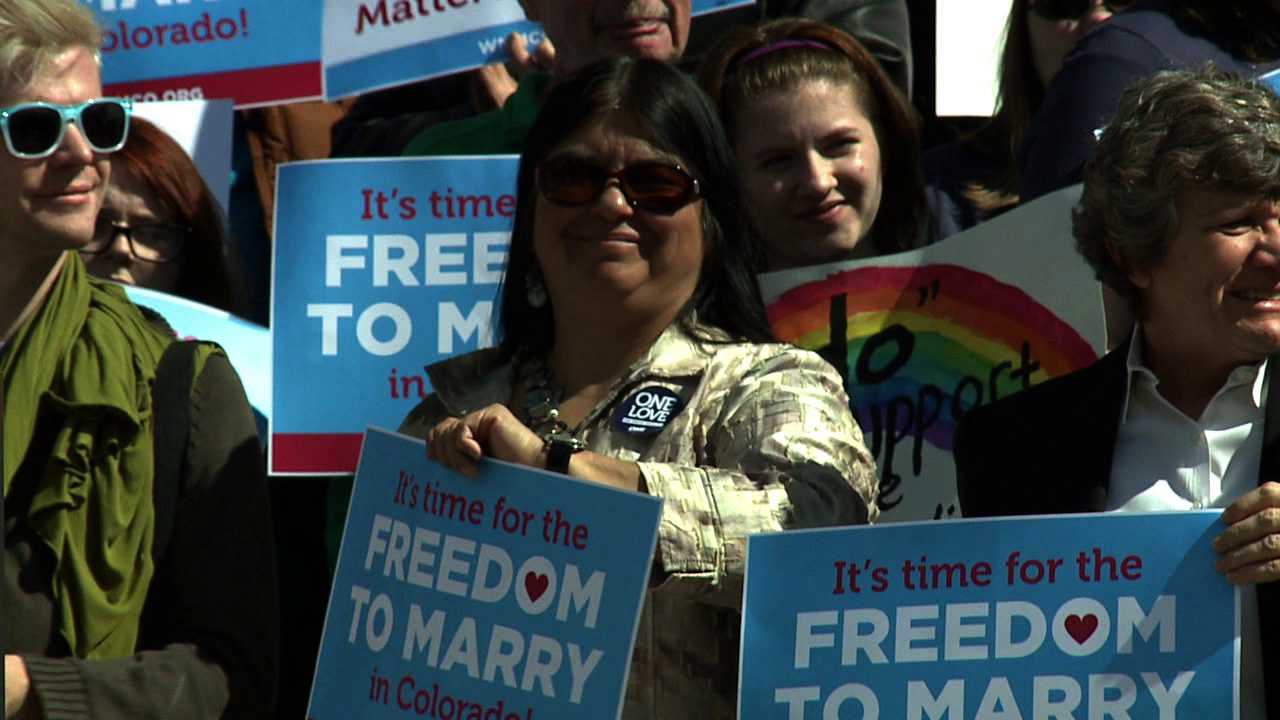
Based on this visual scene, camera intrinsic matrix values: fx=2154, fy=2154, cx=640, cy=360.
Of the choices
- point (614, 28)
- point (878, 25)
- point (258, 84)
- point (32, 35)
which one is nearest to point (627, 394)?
point (32, 35)

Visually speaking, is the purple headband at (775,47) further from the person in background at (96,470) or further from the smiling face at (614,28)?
the person in background at (96,470)

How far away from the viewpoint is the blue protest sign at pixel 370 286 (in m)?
4.96

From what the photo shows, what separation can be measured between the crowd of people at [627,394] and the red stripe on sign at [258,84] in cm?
228

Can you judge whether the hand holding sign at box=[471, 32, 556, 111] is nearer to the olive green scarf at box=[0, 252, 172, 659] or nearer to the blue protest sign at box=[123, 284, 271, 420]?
the blue protest sign at box=[123, 284, 271, 420]

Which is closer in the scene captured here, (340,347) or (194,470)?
(194,470)

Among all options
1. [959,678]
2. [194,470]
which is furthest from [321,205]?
[959,678]

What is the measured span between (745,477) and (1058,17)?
6.81ft

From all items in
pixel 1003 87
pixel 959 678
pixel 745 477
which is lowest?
pixel 959 678

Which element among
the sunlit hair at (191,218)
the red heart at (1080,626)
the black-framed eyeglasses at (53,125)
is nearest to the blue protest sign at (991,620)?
the red heart at (1080,626)

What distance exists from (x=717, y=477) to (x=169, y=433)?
974 millimetres

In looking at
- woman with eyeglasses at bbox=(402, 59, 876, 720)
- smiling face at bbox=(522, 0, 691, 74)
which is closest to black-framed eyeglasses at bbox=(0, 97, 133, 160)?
woman with eyeglasses at bbox=(402, 59, 876, 720)

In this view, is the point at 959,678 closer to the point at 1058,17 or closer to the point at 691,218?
the point at 691,218

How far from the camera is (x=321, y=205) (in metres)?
5.12

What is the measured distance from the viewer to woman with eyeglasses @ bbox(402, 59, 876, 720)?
11.1 ft
